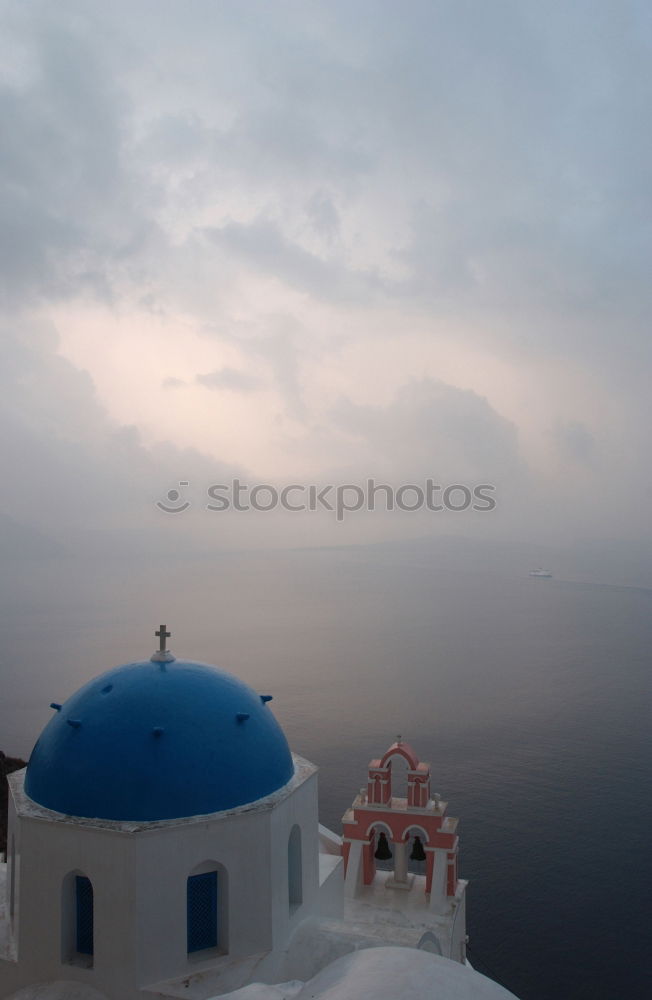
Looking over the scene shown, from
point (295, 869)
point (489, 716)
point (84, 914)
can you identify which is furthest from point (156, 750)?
point (489, 716)

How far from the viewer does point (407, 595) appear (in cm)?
12638

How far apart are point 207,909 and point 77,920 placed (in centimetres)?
182

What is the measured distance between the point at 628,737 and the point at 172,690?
41.5m

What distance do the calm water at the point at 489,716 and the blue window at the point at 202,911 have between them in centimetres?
1602

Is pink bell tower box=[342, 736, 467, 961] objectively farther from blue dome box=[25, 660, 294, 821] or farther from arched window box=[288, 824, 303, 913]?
blue dome box=[25, 660, 294, 821]

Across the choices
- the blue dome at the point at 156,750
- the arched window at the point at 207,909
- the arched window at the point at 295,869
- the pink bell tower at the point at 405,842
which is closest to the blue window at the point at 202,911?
the arched window at the point at 207,909

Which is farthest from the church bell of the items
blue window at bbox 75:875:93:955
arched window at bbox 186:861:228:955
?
blue window at bbox 75:875:93:955

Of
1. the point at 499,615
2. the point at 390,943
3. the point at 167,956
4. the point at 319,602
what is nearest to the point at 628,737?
the point at 390,943

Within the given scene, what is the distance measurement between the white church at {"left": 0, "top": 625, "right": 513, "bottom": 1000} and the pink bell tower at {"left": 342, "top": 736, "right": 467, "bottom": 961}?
271 cm

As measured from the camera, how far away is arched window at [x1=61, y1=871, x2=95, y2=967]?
963 centimetres

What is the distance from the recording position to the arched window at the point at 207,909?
383 inches

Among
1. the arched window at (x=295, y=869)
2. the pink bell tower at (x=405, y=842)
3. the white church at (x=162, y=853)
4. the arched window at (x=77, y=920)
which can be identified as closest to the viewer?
the white church at (x=162, y=853)

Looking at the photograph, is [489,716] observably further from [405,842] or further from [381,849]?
[405,842]

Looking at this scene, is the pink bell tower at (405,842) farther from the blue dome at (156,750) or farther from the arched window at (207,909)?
the arched window at (207,909)
